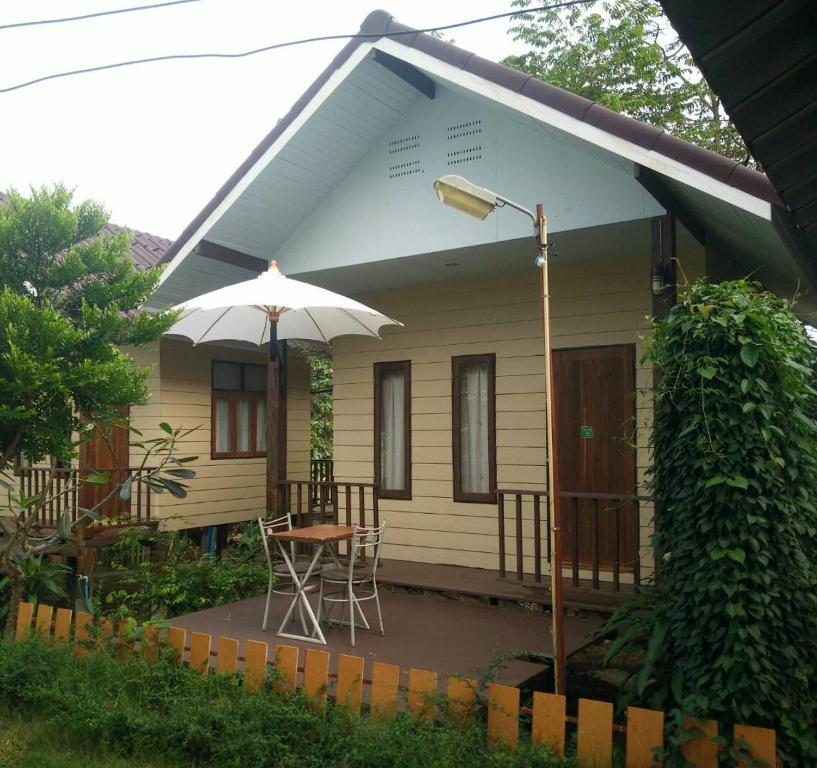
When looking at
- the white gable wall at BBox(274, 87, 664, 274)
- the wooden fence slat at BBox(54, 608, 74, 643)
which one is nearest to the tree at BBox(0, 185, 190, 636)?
the wooden fence slat at BBox(54, 608, 74, 643)

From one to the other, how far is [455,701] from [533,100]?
413 cm

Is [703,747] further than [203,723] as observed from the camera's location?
No

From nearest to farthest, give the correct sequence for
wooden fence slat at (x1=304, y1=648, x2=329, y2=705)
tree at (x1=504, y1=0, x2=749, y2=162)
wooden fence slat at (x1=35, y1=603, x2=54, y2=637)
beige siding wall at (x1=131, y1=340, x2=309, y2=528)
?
wooden fence slat at (x1=304, y1=648, x2=329, y2=705) < wooden fence slat at (x1=35, y1=603, x2=54, y2=637) < beige siding wall at (x1=131, y1=340, x2=309, y2=528) < tree at (x1=504, y1=0, x2=749, y2=162)

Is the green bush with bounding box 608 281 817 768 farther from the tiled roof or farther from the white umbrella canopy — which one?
the tiled roof

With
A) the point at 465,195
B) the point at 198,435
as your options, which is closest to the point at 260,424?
the point at 198,435

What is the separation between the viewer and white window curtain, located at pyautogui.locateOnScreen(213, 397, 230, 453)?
11.7 meters

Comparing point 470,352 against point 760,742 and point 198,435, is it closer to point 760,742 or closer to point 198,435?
point 198,435

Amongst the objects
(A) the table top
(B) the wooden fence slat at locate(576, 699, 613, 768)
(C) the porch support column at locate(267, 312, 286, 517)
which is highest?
(C) the porch support column at locate(267, 312, 286, 517)

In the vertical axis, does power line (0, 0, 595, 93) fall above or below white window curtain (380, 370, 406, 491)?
above

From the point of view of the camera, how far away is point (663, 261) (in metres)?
5.82

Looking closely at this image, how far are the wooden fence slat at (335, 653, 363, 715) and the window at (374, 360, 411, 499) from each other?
4.60m

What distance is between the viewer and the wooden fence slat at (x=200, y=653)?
4531 millimetres

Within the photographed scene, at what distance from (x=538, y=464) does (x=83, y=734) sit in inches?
194

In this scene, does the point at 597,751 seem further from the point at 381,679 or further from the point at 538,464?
the point at 538,464
